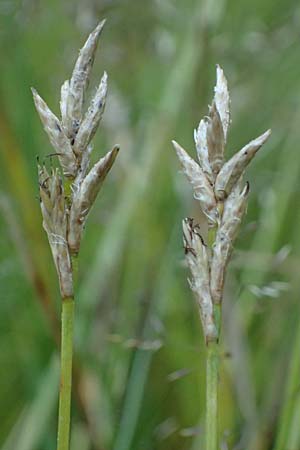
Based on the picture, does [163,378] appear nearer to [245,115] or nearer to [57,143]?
[57,143]

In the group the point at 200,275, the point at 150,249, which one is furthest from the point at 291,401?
the point at 150,249

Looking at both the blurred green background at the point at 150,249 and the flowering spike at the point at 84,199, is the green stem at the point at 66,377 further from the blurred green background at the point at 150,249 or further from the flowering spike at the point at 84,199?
the blurred green background at the point at 150,249

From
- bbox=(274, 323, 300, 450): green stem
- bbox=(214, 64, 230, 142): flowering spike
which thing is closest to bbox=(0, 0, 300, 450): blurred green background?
bbox=(274, 323, 300, 450): green stem

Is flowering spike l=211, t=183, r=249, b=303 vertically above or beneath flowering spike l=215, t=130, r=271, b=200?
beneath

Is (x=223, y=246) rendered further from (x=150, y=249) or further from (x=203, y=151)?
(x=150, y=249)

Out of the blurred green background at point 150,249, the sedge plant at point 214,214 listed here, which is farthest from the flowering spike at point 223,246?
the blurred green background at point 150,249

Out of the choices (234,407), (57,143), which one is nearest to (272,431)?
(234,407)

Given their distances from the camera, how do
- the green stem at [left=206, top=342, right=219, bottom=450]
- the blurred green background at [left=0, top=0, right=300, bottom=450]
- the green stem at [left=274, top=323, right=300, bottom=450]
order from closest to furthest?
the green stem at [left=206, top=342, right=219, bottom=450]
the green stem at [left=274, top=323, right=300, bottom=450]
the blurred green background at [left=0, top=0, right=300, bottom=450]

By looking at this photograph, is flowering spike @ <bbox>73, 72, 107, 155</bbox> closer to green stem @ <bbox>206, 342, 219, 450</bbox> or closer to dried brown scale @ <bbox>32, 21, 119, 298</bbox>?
dried brown scale @ <bbox>32, 21, 119, 298</bbox>
